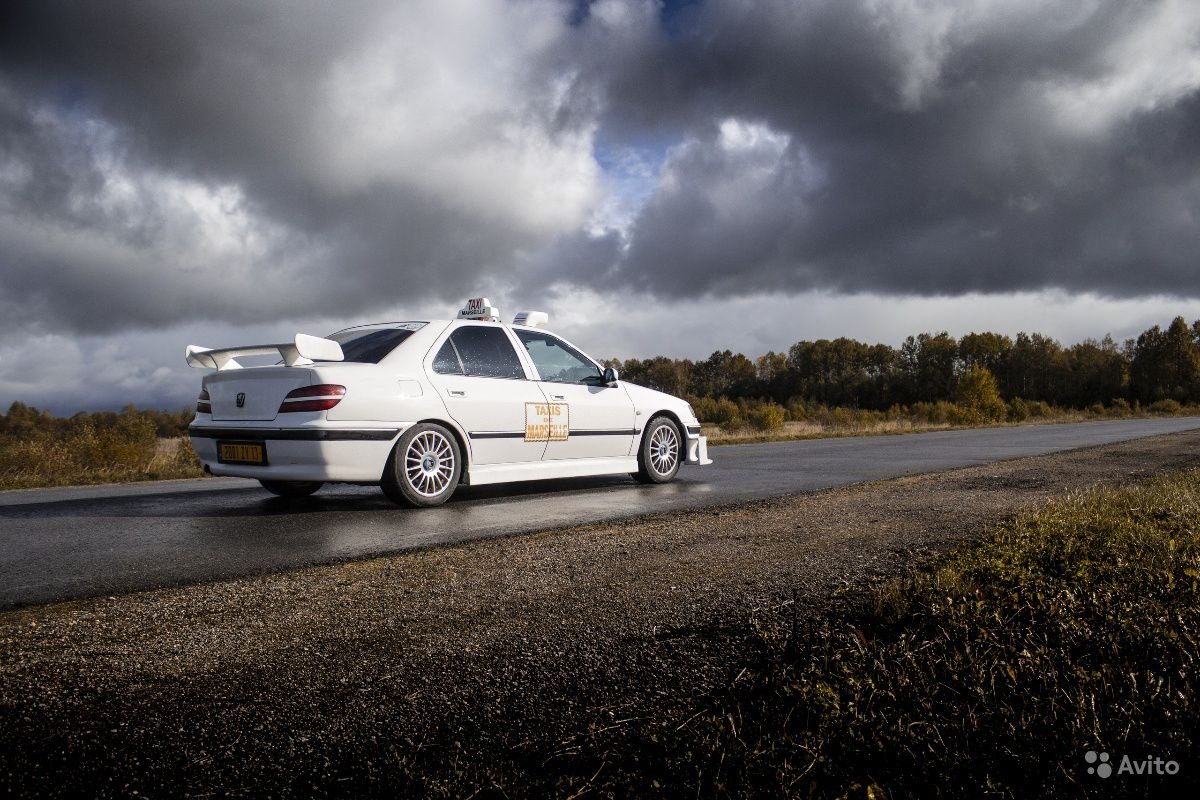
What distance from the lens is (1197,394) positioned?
270ft

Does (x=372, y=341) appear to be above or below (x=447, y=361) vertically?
above

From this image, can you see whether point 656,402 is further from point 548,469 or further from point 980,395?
point 980,395

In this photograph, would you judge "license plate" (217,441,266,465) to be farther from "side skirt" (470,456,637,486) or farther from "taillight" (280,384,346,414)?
"side skirt" (470,456,637,486)

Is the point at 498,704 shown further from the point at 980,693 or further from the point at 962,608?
the point at 962,608

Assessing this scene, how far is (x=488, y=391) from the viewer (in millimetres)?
6918

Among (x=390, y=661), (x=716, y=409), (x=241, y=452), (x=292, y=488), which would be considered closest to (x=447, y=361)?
(x=241, y=452)

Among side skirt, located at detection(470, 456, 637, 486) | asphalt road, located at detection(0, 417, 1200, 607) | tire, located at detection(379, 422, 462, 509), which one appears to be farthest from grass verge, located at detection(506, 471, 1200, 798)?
side skirt, located at detection(470, 456, 637, 486)

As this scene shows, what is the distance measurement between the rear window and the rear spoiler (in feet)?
1.05

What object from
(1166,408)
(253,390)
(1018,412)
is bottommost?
(1166,408)

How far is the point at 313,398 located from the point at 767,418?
105 ft

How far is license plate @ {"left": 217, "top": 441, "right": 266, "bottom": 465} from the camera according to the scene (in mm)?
6035

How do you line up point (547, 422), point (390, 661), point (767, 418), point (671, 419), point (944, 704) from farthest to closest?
1. point (767, 418)
2. point (671, 419)
3. point (547, 422)
4. point (390, 661)
5. point (944, 704)

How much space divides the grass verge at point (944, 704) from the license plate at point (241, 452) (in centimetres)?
459

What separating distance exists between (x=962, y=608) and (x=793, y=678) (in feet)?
3.36
